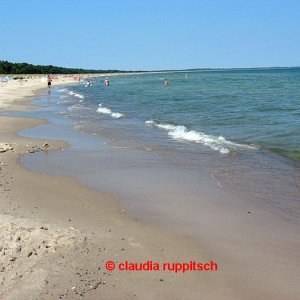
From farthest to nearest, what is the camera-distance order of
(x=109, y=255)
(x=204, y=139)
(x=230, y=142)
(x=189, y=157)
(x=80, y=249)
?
(x=204, y=139), (x=230, y=142), (x=189, y=157), (x=80, y=249), (x=109, y=255)

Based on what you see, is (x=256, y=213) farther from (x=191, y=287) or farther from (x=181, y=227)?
(x=191, y=287)

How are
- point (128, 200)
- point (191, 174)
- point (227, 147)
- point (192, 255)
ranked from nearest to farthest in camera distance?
1. point (192, 255)
2. point (128, 200)
3. point (191, 174)
4. point (227, 147)

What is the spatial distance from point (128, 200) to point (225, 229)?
2106 millimetres

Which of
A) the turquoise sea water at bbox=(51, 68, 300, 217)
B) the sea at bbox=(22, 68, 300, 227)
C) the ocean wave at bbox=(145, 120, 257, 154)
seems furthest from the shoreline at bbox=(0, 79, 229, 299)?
the ocean wave at bbox=(145, 120, 257, 154)

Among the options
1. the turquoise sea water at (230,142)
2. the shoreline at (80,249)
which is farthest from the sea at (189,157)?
the shoreline at (80,249)

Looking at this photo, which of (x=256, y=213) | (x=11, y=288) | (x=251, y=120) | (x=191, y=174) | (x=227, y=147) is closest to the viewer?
(x=11, y=288)

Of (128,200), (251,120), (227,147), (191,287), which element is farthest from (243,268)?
(251,120)

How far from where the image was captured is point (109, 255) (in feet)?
17.0

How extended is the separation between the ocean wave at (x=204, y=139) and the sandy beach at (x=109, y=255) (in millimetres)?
6196

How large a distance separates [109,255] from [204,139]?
9.96 metres

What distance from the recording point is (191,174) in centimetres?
967

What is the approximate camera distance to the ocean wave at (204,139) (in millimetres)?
13127

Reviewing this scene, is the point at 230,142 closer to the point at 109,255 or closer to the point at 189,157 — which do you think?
the point at 189,157

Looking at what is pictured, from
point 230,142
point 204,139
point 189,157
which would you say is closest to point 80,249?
point 189,157
